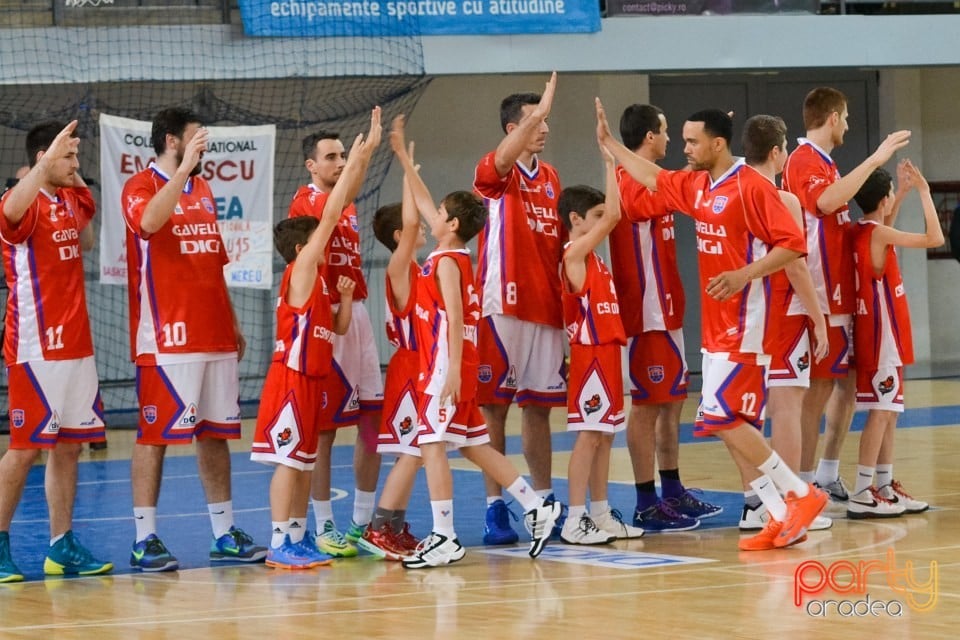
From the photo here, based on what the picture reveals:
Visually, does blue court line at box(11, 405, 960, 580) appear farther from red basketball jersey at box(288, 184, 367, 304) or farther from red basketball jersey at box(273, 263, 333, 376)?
red basketball jersey at box(288, 184, 367, 304)

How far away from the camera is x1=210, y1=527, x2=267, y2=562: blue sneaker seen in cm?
734

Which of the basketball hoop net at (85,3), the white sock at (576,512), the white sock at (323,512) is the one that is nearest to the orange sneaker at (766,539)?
the white sock at (576,512)

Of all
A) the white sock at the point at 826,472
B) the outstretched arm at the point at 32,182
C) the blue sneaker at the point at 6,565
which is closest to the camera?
the outstretched arm at the point at 32,182

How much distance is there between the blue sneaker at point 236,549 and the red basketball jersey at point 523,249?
5.31ft

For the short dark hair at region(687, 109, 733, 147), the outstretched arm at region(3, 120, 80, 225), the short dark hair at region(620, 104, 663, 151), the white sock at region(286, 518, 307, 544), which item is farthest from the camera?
the short dark hair at region(620, 104, 663, 151)

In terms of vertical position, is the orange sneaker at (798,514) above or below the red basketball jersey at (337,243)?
below

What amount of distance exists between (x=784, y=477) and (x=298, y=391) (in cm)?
224

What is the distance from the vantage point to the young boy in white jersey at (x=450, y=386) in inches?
276

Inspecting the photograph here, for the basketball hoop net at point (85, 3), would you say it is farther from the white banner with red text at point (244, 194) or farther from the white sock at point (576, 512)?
the white sock at point (576, 512)

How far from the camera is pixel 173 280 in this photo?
7.30 meters

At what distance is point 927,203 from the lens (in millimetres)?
8414

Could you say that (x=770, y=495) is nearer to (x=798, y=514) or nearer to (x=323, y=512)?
(x=798, y=514)

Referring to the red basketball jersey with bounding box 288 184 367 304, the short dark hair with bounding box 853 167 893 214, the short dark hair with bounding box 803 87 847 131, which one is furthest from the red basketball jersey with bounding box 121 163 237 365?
the short dark hair with bounding box 853 167 893 214

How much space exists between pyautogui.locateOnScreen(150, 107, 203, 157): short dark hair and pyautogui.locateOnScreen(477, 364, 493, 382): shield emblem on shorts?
1.83 meters
